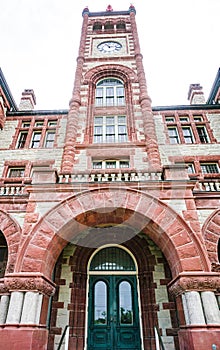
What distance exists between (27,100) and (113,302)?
1552 cm

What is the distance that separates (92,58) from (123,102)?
4987 mm

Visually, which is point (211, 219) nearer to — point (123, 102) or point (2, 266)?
point (2, 266)

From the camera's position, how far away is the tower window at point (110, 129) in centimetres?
1306

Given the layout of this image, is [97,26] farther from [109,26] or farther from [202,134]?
[202,134]

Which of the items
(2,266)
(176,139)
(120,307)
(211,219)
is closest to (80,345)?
(120,307)

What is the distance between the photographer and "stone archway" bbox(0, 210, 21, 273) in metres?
6.71

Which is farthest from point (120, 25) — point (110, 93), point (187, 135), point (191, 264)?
point (191, 264)

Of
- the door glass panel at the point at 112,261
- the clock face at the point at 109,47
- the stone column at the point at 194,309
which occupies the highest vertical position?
the clock face at the point at 109,47

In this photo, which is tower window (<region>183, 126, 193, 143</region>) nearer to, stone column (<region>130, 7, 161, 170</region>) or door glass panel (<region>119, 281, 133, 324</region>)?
stone column (<region>130, 7, 161, 170</region>)

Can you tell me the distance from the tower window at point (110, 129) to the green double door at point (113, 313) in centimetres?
720

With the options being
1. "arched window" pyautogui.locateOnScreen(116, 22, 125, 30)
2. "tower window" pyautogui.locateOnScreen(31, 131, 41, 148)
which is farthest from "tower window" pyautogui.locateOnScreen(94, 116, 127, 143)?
"arched window" pyautogui.locateOnScreen(116, 22, 125, 30)

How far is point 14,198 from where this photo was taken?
7.87m

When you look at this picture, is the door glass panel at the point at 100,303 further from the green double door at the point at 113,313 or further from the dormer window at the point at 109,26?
the dormer window at the point at 109,26

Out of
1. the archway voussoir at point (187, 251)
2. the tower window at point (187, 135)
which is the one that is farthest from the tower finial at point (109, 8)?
the archway voussoir at point (187, 251)
